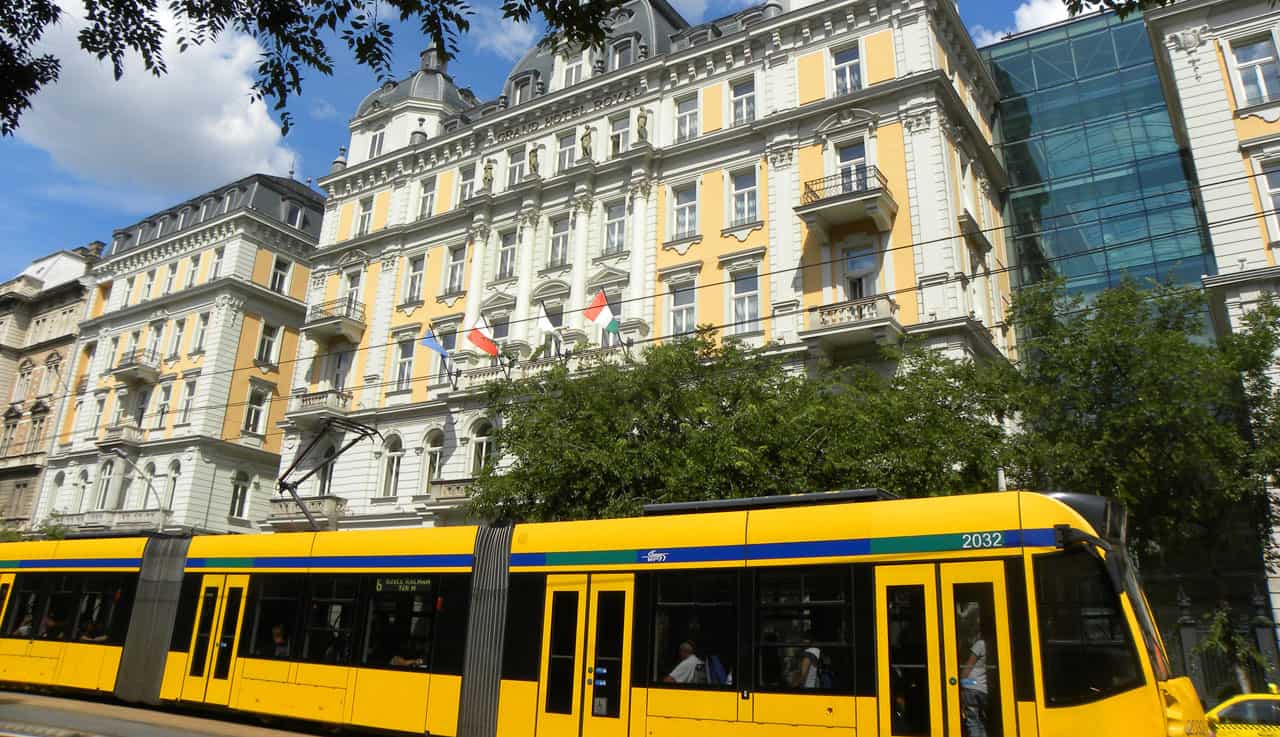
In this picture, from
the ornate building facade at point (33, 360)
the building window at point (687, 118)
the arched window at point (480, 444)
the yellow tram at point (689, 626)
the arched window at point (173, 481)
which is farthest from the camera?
the ornate building facade at point (33, 360)

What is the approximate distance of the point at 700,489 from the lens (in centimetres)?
1770

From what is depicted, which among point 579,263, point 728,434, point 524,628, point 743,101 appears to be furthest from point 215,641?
point 743,101

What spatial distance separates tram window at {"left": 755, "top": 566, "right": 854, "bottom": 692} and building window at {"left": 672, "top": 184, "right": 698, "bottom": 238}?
1971cm

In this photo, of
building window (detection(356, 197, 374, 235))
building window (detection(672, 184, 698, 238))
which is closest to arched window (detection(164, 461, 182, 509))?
building window (detection(356, 197, 374, 235))

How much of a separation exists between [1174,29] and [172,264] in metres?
45.0

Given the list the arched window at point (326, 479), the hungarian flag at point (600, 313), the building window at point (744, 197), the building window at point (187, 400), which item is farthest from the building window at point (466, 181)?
the building window at point (187, 400)

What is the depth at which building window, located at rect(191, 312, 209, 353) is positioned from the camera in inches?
1702

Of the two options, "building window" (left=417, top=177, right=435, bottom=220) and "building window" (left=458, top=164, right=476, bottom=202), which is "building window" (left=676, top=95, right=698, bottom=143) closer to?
"building window" (left=458, top=164, right=476, bottom=202)

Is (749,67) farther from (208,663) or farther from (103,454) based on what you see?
(103,454)

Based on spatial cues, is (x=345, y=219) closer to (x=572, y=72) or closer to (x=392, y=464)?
(x=572, y=72)

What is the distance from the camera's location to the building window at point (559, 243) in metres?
31.2

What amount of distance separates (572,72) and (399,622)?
2580 centimetres

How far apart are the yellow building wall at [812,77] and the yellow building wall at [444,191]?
573 inches

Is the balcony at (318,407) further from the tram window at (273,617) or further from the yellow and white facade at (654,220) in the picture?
the tram window at (273,617)
